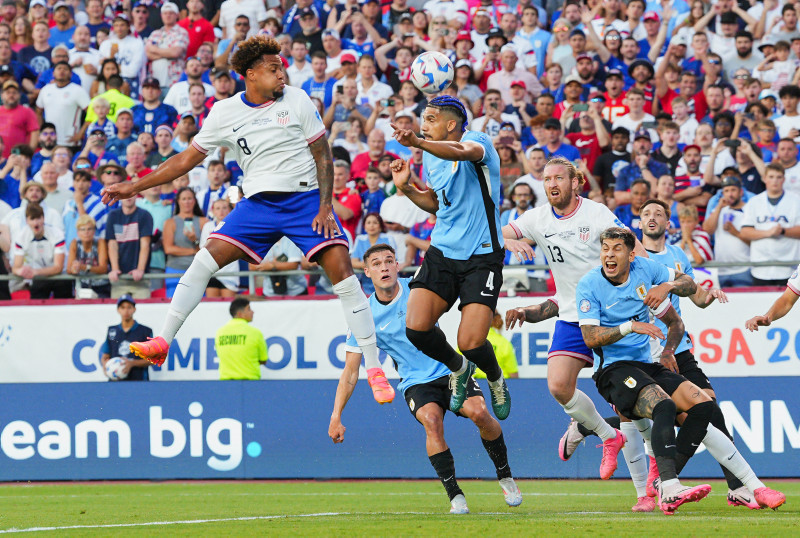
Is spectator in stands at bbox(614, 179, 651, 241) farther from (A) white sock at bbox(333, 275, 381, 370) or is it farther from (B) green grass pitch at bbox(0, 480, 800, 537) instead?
(A) white sock at bbox(333, 275, 381, 370)

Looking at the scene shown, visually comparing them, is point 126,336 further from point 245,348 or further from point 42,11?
point 42,11

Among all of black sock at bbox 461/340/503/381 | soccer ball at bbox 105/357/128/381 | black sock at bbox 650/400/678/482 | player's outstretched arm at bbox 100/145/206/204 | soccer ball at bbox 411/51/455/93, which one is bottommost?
soccer ball at bbox 105/357/128/381

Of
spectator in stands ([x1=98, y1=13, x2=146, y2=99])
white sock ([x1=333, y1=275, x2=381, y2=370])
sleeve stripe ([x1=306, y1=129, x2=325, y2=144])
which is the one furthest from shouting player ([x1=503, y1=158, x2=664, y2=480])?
spectator in stands ([x1=98, y1=13, x2=146, y2=99])

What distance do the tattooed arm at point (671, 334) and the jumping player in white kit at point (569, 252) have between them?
2.25 ft

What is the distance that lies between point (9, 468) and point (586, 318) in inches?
342

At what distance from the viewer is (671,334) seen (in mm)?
10109

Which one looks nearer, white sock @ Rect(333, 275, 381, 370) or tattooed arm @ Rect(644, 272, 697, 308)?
tattooed arm @ Rect(644, 272, 697, 308)

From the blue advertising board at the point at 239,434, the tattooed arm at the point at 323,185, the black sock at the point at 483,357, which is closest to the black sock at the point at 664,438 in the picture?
the black sock at the point at 483,357

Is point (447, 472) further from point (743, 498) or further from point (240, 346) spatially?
point (240, 346)

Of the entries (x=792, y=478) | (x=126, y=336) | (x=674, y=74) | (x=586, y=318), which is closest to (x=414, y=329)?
(x=586, y=318)

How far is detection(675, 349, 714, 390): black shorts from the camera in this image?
10719mm

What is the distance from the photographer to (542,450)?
14.5m

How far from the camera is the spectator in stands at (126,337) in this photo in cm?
1606

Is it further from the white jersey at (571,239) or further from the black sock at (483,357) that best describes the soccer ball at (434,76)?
the black sock at (483,357)
